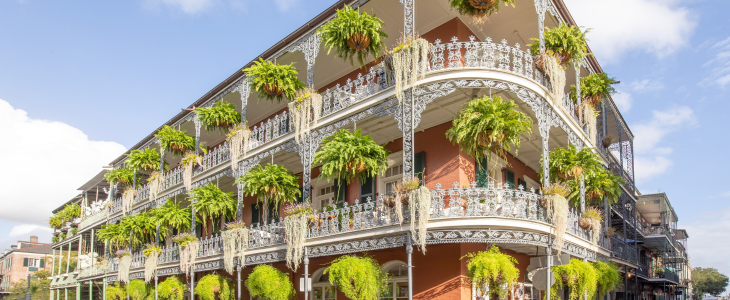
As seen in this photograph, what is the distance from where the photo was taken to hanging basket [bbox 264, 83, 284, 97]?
49.0 ft

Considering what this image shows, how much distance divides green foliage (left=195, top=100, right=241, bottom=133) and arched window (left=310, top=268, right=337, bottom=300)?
6.30 m

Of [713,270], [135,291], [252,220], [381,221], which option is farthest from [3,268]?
[713,270]

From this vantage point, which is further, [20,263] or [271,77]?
[20,263]

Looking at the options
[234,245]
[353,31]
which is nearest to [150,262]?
[234,245]

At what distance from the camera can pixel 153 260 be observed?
67.1 ft

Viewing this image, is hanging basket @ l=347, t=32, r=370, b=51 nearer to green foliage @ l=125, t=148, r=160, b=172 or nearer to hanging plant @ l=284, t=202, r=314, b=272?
hanging plant @ l=284, t=202, r=314, b=272

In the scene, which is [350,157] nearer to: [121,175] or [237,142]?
[237,142]

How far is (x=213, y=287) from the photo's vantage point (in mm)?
16078

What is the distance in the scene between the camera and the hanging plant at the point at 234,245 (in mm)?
15523

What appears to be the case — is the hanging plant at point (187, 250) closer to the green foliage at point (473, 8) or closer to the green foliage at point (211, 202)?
the green foliage at point (211, 202)

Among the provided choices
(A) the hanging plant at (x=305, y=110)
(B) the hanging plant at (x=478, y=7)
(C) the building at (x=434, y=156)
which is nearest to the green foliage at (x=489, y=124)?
(C) the building at (x=434, y=156)

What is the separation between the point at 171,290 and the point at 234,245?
185 inches

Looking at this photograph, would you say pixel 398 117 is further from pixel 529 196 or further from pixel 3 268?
pixel 3 268

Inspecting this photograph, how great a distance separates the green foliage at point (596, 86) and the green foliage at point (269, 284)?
10.0 m
